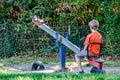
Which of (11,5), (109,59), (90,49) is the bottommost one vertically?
(109,59)

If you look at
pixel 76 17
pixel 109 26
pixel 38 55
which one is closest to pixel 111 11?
pixel 109 26

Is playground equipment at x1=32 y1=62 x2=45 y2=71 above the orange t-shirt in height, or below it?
below

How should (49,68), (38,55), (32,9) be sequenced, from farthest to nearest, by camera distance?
(32,9)
(38,55)
(49,68)

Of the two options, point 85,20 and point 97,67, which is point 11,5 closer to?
point 85,20

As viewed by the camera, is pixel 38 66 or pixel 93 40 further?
pixel 38 66

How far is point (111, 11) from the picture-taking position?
14.8 metres

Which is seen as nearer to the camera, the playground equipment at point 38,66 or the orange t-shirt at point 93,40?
the orange t-shirt at point 93,40

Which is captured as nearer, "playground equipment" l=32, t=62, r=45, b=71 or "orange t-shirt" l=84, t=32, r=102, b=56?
"orange t-shirt" l=84, t=32, r=102, b=56

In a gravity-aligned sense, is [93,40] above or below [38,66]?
above

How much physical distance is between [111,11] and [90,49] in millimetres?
5903

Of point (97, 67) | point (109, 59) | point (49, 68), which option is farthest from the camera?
point (109, 59)

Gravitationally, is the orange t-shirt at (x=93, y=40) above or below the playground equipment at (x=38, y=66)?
above

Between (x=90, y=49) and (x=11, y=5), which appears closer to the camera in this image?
(x=90, y=49)

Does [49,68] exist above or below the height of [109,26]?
below
